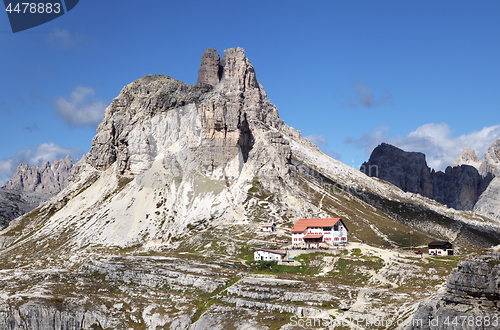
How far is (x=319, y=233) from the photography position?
515 ft

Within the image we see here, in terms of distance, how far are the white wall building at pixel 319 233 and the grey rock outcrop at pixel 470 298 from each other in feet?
290

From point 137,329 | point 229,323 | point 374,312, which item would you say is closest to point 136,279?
point 137,329

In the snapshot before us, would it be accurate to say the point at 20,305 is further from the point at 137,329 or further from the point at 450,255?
the point at 450,255

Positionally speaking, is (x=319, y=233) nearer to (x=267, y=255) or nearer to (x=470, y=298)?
(x=267, y=255)

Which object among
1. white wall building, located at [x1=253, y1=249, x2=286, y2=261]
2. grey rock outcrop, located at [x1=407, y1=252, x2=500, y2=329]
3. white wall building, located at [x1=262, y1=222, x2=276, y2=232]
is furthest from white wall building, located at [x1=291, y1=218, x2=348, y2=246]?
grey rock outcrop, located at [x1=407, y1=252, x2=500, y2=329]

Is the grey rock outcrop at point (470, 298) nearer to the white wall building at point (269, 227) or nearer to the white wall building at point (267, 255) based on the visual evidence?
the white wall building at point (267, 255)

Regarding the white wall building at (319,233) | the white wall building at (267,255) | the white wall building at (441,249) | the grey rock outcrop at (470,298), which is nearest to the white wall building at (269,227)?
the white wall building at (319,233)

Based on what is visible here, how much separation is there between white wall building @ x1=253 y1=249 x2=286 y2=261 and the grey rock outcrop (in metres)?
80.6

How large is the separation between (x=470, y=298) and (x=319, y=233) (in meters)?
94.3

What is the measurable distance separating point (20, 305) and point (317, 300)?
84215 millimetres

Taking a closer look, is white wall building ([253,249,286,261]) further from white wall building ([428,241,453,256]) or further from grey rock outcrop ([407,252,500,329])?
grey rock outcrop ([407,252,500,329])

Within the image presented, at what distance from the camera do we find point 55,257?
196625 millimetres

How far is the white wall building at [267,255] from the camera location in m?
146

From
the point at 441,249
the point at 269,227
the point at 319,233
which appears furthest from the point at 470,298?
the point at 269,227
